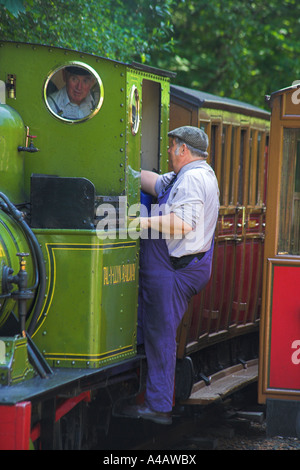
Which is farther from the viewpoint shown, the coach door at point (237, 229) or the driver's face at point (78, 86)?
the coach door at point (237, 229)

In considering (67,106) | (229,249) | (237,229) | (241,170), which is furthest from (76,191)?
(241,170)

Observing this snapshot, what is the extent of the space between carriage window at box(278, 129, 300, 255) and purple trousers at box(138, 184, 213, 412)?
65 cm

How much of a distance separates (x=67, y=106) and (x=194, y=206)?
1028mm

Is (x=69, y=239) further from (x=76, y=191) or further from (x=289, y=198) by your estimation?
(x=289, y=198)

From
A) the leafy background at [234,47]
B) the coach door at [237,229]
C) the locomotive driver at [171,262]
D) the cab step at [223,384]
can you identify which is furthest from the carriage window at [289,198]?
the leafy background at [234,47]

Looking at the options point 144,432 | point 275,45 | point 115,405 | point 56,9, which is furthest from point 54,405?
point 275,45

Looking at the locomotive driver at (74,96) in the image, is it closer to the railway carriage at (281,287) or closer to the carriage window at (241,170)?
the railway carriage at (281,287)

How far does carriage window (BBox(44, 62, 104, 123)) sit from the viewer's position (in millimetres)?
5242

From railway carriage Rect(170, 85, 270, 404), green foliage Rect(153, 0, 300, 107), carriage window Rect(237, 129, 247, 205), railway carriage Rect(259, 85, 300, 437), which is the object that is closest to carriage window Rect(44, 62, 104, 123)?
railway carriage Rect(259, 85, 300, 437)

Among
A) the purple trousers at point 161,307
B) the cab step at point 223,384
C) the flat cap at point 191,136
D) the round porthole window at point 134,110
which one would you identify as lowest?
the cab step at point 223,384

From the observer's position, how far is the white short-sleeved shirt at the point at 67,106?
528 cm

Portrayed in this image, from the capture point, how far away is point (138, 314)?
5781 mm

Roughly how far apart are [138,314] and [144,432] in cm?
155
